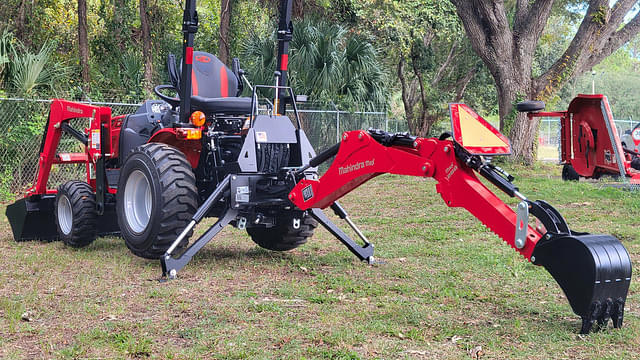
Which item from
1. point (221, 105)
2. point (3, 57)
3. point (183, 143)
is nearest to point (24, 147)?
point (3, 57)

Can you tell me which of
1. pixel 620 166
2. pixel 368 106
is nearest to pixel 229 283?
pixel 620 166

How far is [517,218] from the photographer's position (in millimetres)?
4191

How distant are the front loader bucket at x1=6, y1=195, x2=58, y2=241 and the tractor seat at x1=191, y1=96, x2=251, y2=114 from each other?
258cm

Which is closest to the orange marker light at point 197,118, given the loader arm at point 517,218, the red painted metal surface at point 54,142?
the loader arm at point 517,218

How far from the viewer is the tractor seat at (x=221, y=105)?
268 inches

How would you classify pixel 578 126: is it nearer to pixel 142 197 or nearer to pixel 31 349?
pixel 142 197

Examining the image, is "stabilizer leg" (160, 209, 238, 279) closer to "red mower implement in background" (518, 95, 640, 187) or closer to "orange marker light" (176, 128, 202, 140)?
"orange marker light" (176, 128, 202, 140)

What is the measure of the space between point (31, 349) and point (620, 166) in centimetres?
758

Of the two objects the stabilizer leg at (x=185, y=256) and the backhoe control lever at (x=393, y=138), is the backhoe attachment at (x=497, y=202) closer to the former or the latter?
the backhoe control lever at (x=393, y=138)

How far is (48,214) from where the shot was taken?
26.8 feet

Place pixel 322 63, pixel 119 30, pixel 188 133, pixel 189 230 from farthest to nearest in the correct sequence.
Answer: pixel 119 30
pixel 322 63
pixel 188 133
pixel 189 230

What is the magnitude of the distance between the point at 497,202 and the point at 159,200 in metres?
3.19

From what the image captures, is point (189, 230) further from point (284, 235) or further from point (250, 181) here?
point (284, 235)

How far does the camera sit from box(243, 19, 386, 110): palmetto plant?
640 inches
